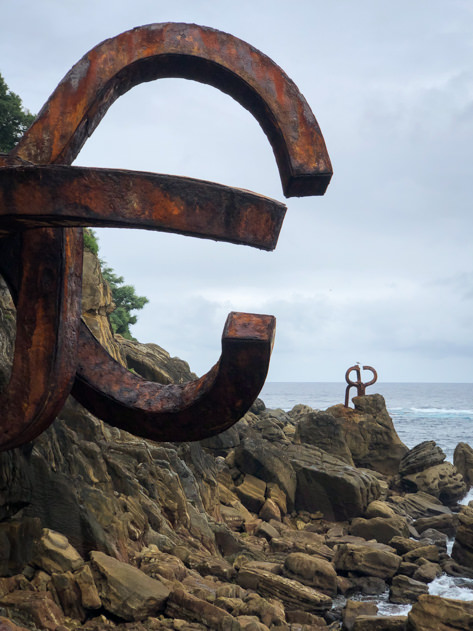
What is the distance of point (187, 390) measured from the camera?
319cm

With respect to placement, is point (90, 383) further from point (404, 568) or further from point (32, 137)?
point (404, 568)

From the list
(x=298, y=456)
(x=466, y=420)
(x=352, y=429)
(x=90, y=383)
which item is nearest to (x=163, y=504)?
(x=90, y=383)

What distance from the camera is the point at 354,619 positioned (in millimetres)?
7684

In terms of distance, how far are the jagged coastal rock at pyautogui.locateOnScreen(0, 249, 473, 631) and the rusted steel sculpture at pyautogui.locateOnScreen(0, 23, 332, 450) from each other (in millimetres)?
1389

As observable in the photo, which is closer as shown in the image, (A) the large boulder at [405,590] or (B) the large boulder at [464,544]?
(A) the large boulder at [405,590]

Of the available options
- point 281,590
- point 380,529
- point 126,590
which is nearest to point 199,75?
point 126,590

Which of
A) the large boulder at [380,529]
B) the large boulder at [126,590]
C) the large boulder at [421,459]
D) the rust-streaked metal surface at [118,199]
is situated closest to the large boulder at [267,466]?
the large boulder at [380,529]

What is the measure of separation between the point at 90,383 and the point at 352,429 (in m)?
19.3

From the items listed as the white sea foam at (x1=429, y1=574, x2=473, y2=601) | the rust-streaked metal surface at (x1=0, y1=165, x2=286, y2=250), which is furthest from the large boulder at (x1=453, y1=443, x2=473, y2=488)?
the rust-streaked metal surface at (x1=0, y1=165, x2=286, y2=250)

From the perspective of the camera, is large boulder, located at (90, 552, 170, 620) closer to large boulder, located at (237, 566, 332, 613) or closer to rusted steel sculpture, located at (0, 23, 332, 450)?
rusted steel sculpture, located at (0, 23, 332, 450)

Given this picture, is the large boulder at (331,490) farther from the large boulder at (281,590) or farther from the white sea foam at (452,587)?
the large boulder at (281,590)

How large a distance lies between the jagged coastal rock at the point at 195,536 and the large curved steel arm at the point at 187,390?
4.00ft

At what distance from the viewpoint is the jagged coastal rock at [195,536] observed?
14.1 feet

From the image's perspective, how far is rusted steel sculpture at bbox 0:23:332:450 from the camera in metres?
2.22
